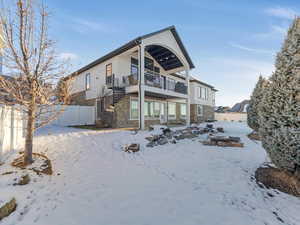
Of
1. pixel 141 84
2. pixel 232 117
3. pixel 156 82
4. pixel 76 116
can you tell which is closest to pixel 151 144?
pixel 141 84

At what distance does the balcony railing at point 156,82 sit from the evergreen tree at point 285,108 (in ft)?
28.8

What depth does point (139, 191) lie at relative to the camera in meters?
2.77

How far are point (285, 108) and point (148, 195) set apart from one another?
Result: 3.23 m

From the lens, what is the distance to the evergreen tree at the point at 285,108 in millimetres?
2680

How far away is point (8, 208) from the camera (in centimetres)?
205

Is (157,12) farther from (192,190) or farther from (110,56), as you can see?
(192,190)

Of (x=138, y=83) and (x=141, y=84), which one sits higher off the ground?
(x=138, y=83)

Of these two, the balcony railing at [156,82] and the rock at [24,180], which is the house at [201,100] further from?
the rock at [24,180]

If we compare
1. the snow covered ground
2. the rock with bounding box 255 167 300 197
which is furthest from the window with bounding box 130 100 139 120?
the rock with bounding box 255 167 300 197

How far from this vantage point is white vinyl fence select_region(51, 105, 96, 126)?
12668 mm

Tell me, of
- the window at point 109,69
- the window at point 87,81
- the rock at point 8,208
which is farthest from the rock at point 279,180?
the window at point 87,81

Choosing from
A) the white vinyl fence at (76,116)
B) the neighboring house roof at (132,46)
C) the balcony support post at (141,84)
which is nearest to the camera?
the neighboring house roof at (132,46)

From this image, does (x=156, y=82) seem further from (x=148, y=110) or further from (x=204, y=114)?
(x=204, y=114)

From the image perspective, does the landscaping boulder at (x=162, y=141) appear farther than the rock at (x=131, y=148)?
Yes
